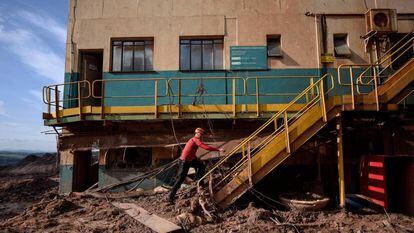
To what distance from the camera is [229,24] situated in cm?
1166

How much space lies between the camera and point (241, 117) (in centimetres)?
933

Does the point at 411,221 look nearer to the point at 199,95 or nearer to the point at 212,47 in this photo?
the point at 199,95

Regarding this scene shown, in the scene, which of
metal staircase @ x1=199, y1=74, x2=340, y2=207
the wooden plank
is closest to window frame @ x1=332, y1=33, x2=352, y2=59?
metal staircase @ x1=199, y1=74, x2=340, y2=207

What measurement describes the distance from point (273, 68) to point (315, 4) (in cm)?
302

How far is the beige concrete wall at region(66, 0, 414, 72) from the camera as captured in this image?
453 inches

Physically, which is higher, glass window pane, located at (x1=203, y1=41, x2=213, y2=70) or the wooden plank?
glass window pane, located at (x1=203, y1=41, x2=213, y2=70)

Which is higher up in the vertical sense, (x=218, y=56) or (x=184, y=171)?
(x=218, y=56)

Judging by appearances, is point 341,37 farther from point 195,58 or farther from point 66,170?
point 66,170

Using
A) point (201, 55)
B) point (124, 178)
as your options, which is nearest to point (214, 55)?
point (201, 55)

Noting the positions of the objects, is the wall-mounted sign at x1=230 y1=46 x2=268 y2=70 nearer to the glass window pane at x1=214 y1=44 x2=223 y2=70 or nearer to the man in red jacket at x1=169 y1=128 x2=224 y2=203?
the glass window pane at x1=214 y1=44 x2=223 y2=70

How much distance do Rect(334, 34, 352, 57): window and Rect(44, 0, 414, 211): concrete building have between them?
0.12 ft

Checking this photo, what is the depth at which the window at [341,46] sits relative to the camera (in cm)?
1149

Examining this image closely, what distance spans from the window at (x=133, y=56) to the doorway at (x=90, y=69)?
73cm

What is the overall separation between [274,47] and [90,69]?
23.9 ft
